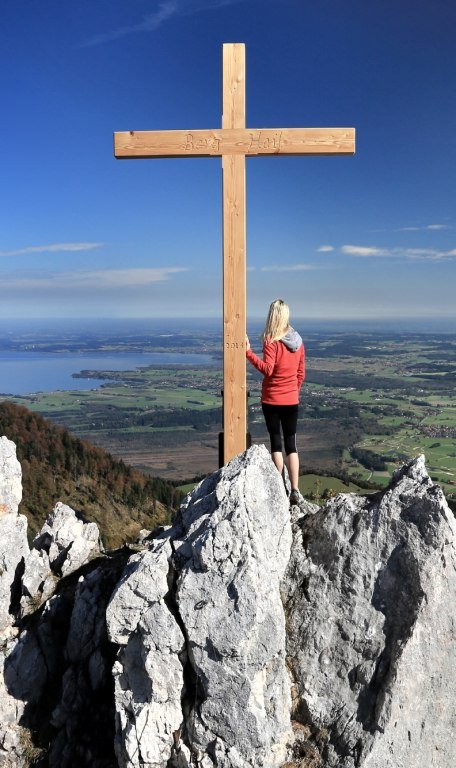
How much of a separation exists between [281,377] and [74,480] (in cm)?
1652

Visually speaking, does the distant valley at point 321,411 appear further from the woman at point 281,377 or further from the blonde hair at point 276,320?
the blonde hair at point 276,320

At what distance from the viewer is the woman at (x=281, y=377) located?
23.3 ft

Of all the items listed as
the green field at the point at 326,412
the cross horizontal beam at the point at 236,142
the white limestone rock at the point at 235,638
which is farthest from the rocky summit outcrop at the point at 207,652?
the green field at the point at 326,412

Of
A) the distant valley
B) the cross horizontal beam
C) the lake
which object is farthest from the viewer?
the lake

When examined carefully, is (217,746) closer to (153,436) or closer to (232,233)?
(232,233)

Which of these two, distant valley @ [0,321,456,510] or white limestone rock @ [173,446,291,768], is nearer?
white limestone rock @ [173,446,291,768]

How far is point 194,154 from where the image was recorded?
6.87 metres

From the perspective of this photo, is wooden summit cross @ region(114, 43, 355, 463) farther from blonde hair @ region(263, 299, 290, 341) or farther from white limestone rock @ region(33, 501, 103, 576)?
white limestone rock @ region(33, 501, 103, 576)

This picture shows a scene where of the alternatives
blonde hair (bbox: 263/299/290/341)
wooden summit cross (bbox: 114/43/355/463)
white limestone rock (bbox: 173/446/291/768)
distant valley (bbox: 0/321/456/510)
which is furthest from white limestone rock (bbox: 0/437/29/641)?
distant valley (bbox: 0/321/456/510)

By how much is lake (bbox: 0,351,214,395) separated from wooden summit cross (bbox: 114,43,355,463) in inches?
3059

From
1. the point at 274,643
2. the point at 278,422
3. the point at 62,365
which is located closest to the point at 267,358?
the point at 278,422

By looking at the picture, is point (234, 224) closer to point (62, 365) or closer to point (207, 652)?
point (207, 652)

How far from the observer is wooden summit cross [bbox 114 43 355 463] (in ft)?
22.2

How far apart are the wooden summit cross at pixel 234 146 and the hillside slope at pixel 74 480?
37.4 ft
